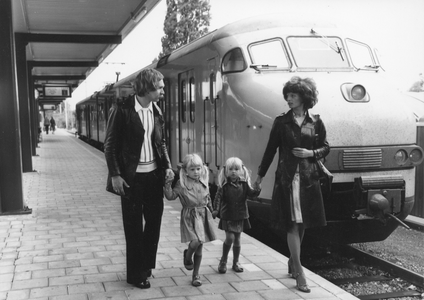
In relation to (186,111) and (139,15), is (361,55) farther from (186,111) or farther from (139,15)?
(139,15)

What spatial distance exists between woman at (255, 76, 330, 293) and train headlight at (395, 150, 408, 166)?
79.6 inches

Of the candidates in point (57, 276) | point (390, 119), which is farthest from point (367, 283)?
point (57, 276)

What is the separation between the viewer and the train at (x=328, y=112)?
591cm

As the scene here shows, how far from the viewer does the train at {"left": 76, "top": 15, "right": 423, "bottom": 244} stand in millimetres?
5906

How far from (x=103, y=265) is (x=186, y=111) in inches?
197

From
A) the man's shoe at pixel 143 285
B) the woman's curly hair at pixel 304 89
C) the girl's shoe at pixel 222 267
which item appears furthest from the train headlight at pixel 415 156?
the man's shoe at pixel 143 285

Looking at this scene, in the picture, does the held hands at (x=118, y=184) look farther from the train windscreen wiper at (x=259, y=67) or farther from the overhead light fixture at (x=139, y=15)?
the overhead light fixture at (x=139, y=15)

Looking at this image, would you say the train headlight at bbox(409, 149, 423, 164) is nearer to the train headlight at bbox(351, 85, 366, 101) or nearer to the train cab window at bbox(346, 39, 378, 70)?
the train headlight at bbox(351, 85, 366, 101)

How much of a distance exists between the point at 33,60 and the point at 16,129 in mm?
14170

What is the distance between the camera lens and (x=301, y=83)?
4.44 meters

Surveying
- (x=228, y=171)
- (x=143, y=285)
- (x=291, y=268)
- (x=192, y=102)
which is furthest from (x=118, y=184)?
(x=192, y=102)

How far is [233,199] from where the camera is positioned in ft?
15.4

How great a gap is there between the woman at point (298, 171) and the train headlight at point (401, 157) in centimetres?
202

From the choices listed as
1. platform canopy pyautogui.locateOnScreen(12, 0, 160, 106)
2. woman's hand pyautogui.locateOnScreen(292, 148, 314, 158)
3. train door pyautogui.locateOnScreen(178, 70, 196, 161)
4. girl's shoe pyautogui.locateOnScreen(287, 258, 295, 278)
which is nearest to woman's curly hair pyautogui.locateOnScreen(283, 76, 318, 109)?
woman's hand pyautogui.locateOnScreen(292, 148, 314, 158)
